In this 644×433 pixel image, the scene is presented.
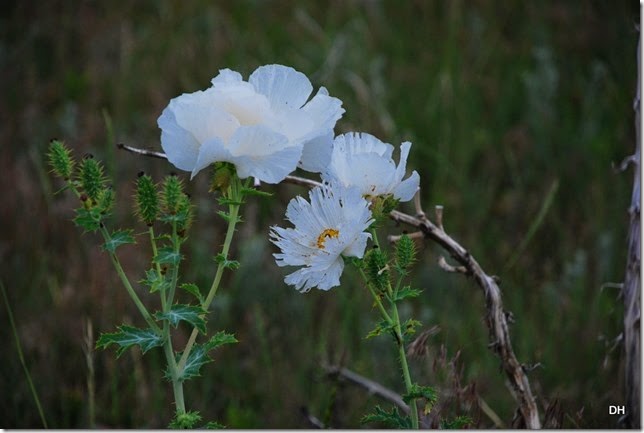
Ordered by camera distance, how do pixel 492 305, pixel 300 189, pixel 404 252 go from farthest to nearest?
pixel 300 189, pixel 492 305, pixel 404 252

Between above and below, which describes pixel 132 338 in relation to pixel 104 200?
below

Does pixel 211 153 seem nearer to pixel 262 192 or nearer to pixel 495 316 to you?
pixel 262 192

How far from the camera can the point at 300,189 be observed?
11.0 feet

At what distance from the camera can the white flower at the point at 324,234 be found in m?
1.22

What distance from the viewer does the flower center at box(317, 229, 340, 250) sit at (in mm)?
1243

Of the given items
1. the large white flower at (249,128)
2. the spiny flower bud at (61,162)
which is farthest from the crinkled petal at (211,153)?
the spiny flower bud at (61,162)

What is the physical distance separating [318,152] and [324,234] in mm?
115

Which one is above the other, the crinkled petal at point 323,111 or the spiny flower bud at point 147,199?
the crinkled petal at point 323,111

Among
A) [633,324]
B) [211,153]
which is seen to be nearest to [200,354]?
[211,153]

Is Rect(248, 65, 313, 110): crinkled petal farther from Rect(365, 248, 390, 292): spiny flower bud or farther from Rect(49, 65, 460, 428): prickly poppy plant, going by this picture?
Rect(365, 248, 390, 292): spiny flower bud

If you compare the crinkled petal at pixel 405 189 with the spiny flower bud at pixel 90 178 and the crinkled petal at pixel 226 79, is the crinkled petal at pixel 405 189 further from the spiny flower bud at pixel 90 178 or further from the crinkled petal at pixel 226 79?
the spiny flower bud at pixel 90 178

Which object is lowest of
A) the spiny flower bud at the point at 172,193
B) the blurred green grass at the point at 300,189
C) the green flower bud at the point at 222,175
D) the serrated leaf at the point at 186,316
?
the blurred green grass at the point at 300,189

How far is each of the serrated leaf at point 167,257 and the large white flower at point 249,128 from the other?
0.12m

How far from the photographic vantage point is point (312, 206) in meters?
1.25
